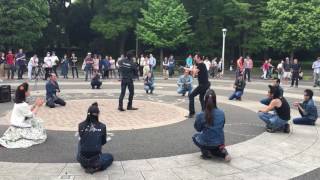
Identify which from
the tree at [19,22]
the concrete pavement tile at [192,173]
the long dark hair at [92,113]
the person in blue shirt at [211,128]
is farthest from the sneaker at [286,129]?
the tree at [19,22]

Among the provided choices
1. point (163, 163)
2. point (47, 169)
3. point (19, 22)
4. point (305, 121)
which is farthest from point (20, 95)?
point (19, 22)

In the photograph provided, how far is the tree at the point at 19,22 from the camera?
38.0m

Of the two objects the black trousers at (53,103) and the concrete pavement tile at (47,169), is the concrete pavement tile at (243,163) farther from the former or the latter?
the black trousers at (53,103)

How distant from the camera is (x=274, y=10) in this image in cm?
4069

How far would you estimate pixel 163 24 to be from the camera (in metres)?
41.2

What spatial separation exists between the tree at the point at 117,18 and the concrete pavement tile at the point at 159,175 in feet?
117

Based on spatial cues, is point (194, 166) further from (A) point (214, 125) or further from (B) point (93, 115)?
(B) point (93, 115)

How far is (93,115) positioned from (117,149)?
6.62 ft

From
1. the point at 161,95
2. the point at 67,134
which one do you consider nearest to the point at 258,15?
the point at 161,95

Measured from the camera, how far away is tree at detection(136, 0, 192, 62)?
41.3m

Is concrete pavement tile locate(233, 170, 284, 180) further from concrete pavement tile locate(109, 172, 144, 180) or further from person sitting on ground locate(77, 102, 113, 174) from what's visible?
person sitting on ground locate(77, 102, 113, 174)

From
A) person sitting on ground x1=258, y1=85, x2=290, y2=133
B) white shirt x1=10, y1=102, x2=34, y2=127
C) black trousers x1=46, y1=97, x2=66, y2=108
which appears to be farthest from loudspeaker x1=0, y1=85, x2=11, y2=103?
person sitting on ground x1=258, y1=85, x2=290, y2=133

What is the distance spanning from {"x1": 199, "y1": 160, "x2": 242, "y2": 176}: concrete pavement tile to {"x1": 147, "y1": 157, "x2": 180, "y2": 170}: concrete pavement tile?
0.54 meters

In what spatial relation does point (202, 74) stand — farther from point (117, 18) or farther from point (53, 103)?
point (117, 18)
